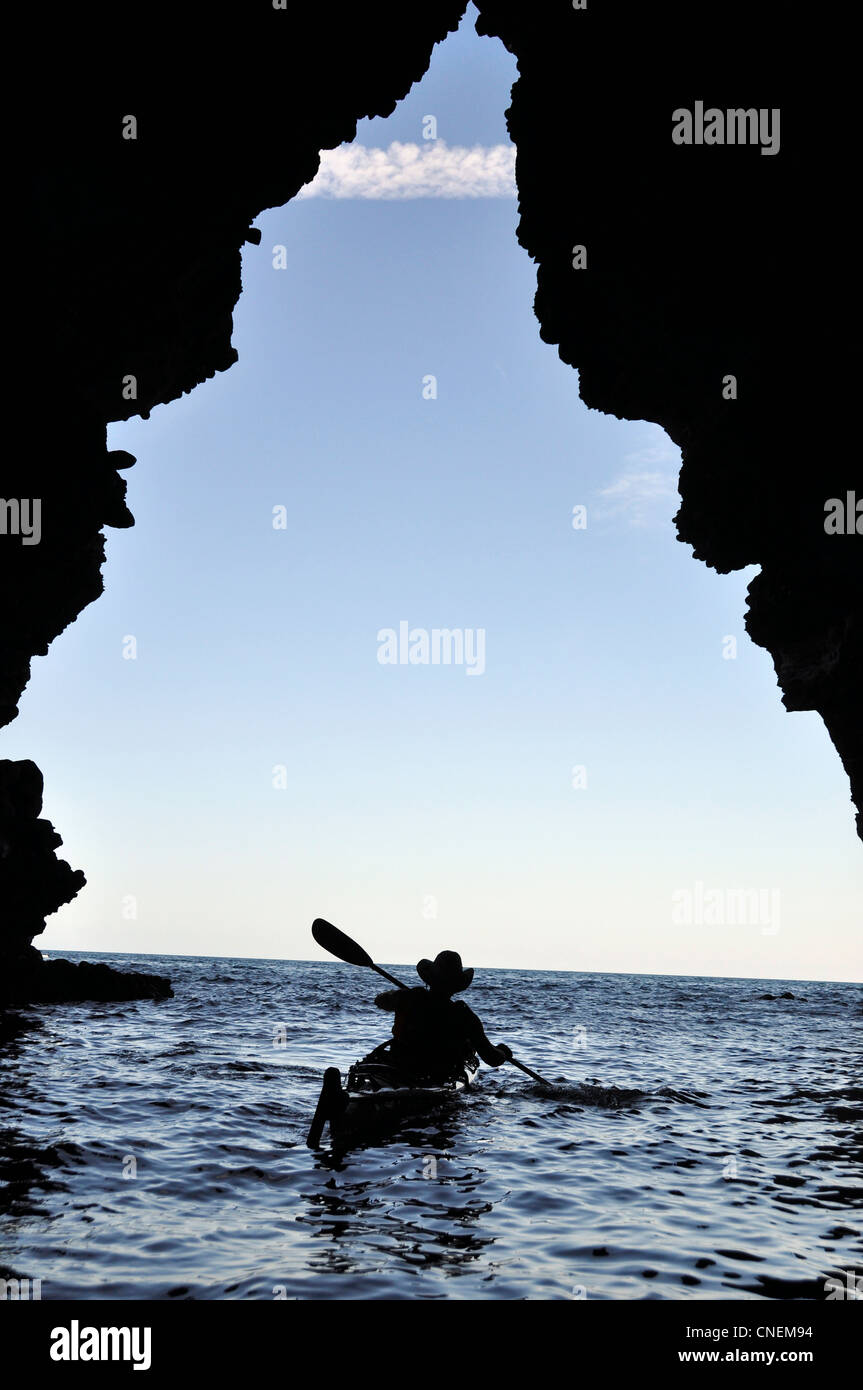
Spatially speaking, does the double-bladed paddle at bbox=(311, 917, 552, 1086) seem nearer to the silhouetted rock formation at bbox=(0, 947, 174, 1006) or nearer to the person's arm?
the person's arm

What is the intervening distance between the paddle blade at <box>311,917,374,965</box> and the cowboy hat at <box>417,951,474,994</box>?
1.05 meters

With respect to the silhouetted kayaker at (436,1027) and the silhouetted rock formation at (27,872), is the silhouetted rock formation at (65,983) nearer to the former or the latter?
the silhouetted rock formation at (27,872)

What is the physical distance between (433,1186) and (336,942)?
4859 millimetres

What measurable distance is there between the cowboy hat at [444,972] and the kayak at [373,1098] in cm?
108

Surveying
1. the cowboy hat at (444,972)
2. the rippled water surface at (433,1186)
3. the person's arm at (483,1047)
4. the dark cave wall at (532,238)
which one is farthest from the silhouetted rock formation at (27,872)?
the person's arm at (483,1047)

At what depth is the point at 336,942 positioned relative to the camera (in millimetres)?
11102

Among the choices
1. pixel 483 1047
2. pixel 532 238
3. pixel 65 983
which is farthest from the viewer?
pixel 65 983

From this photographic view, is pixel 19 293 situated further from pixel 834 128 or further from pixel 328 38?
pixel 834 128

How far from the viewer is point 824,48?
1190 cm

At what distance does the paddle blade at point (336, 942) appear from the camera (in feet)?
36.3

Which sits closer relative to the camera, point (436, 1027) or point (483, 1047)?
point (436, 1027)

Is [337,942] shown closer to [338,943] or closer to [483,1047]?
[338,943]

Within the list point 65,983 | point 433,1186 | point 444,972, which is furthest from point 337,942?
point 65,983
